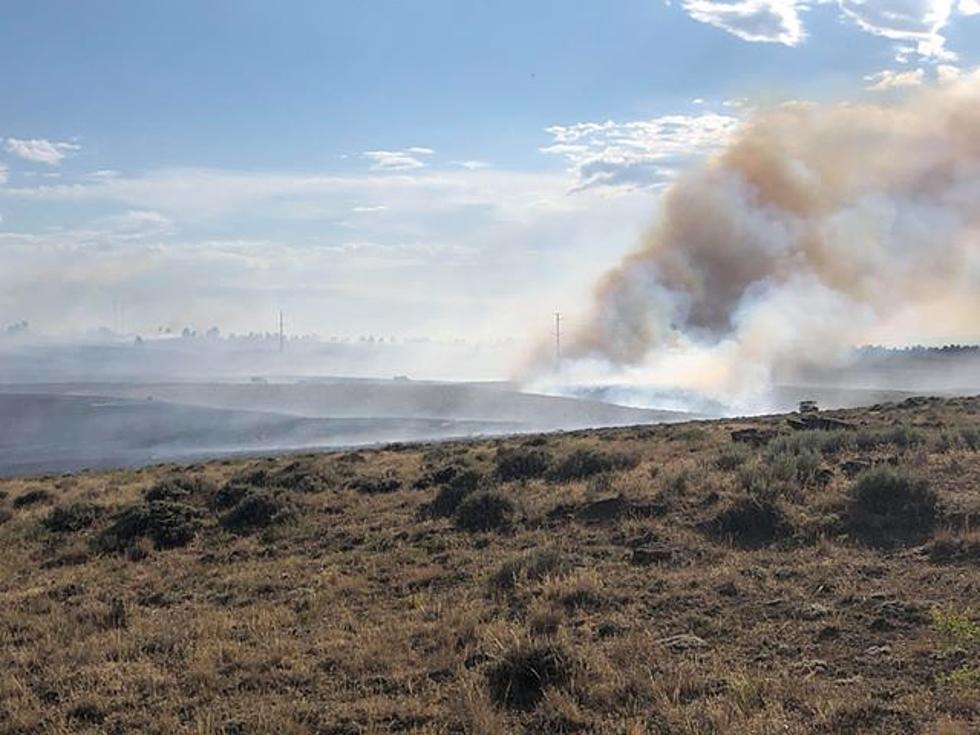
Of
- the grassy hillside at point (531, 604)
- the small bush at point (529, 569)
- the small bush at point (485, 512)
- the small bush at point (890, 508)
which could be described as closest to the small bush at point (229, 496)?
the grassy hillside at point (531, 604)

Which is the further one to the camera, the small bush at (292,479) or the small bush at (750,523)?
the small bush at (292,479)

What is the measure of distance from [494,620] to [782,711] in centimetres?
359

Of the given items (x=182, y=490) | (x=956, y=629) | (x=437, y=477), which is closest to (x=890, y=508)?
(x=956, y=629)

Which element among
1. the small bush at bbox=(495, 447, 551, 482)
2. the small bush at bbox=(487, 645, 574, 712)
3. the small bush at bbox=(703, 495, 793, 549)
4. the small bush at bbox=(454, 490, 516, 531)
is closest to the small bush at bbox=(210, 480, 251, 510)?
the small bush at bbox=(495, 447, 551, 482)

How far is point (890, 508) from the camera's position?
12836mm

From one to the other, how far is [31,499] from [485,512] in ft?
48.5

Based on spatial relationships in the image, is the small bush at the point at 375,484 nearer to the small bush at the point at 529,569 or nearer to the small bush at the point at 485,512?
the small bush at the point at 485,512

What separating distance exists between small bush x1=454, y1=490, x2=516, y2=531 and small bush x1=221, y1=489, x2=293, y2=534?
383 centimetres

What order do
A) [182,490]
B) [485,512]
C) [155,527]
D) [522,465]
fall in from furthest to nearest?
[522,465] → [182,490] → [155,527] → [485,512]

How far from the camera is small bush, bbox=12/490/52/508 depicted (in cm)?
2286

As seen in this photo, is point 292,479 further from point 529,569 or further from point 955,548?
point 955,548

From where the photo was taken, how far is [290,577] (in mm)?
12516

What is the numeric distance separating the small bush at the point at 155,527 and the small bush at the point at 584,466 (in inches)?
302

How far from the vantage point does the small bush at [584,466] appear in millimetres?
19391
